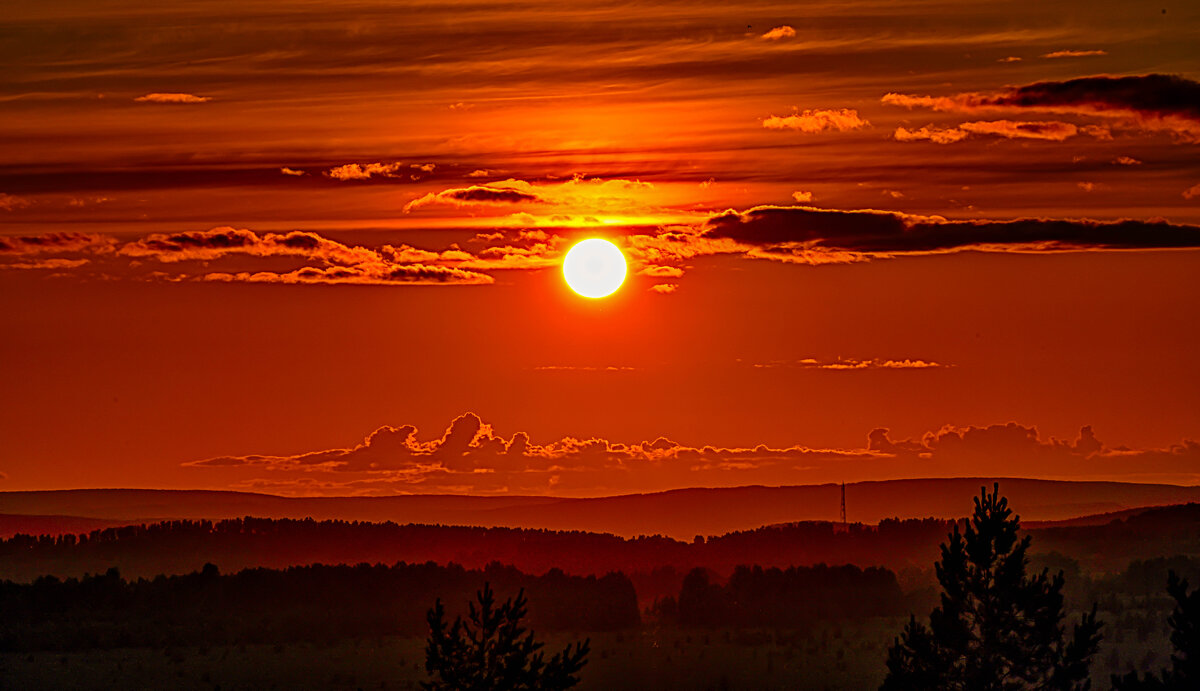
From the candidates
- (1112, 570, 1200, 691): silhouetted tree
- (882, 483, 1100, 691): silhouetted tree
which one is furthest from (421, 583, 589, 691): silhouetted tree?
(1112, 570, 1200, 691): silhouetted tree

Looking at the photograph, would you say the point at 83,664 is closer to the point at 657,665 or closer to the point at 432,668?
the point at 657,665

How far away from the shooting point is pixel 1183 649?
60.7 meters

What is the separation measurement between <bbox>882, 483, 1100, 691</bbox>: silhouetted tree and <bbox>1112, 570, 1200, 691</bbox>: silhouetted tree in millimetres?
4691

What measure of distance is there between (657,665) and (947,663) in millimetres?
124227

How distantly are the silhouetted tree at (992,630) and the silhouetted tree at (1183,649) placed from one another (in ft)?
15.4

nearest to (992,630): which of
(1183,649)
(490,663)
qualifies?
(1183,649)

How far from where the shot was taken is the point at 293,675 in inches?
6890

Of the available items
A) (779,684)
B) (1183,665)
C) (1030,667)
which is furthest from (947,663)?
(779,684)

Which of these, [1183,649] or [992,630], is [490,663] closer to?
[992,630]

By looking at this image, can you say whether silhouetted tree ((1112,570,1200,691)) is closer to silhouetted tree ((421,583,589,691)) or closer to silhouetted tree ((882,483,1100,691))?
silhouetted tree ((882,483,1100,691))

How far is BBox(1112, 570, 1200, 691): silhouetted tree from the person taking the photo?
59.0 metres

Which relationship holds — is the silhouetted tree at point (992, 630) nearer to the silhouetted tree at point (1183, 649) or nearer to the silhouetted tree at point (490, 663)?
the silhouetted tree at point (1183, 649)

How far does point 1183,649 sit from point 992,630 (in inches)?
288

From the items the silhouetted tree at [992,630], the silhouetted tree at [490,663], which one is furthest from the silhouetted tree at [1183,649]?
the silhouetted tree at [490,663]
